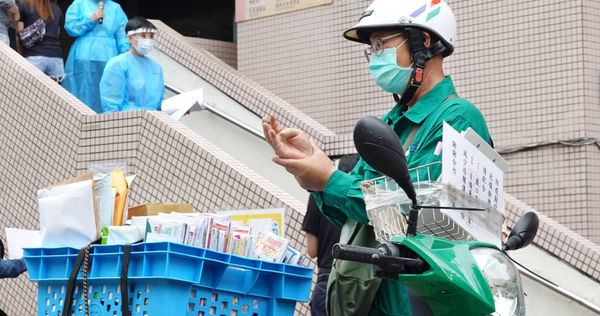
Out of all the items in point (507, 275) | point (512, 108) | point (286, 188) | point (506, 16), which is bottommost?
point (286, 188)

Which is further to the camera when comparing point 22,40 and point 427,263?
point 22,40

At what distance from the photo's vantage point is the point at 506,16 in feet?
31.1

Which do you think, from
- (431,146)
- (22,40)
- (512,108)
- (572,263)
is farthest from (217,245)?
(22,40)

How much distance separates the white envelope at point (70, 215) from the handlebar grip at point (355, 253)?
1.56 meters

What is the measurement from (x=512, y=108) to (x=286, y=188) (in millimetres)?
2203

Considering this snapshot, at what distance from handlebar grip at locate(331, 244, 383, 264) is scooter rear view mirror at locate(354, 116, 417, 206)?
233 mm

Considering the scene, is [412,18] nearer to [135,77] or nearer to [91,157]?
[91,157]

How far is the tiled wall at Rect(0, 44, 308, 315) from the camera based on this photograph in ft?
23.3

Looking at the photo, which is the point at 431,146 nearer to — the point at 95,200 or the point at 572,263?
the point at 95,200

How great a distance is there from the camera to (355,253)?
106 inches

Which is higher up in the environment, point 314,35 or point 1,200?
point 314,35

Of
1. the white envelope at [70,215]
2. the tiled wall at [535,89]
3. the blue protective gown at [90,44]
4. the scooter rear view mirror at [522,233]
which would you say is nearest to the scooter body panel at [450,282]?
the scooter rear view mirror at [522,233]

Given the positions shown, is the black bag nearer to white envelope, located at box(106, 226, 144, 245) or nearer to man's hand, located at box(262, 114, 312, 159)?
white envelope, located at box(106, 226, 144, 245)

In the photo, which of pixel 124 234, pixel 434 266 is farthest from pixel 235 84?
pixel 434 266
